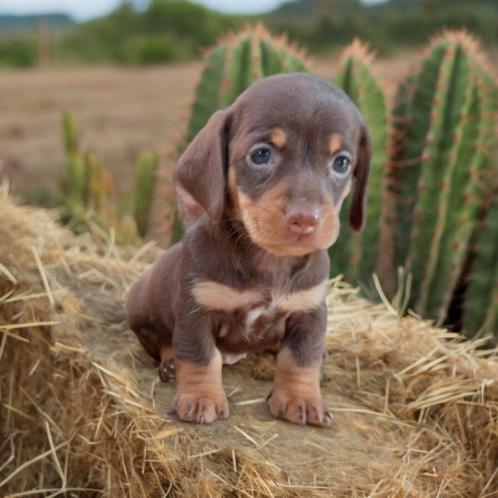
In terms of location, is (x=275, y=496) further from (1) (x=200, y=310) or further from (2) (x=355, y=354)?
(2) (x=355, y=354)

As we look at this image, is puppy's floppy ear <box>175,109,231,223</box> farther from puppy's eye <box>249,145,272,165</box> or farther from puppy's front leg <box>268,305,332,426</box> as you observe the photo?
puppy's front leg <box>268,305,332,426</box>

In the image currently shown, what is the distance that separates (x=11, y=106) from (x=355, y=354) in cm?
1352

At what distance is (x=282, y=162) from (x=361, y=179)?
0.46m

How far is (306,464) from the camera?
3031mm

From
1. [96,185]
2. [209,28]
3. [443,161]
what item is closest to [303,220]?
[443,161]

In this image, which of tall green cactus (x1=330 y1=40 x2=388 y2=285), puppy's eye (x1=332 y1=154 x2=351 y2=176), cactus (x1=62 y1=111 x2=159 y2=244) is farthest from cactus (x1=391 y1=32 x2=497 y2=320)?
puppy's eye (x1=332 y1=154 x2=351 y2=176)

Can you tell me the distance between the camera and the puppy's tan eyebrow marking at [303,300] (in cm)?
317

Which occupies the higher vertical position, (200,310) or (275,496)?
(200,310)

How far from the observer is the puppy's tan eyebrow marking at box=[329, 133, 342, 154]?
2.88 m

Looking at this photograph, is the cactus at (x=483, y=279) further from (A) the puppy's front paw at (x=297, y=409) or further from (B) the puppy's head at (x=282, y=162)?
(B) the puppy's head at (x=282, y=162)

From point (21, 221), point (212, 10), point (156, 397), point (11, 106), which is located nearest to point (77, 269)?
point (21, 221)


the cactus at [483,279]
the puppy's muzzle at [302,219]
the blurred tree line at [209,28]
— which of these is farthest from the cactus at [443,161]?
the blurred tree line at [209,28]

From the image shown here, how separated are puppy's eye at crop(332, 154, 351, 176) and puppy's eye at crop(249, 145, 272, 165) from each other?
21 cm

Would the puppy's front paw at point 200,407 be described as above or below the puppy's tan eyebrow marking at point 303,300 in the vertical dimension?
below
